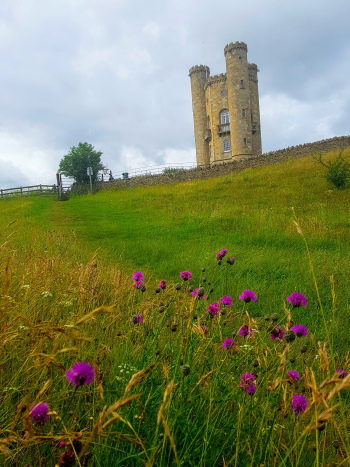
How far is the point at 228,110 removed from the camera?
40188 mm

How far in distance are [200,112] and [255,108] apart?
261 inches

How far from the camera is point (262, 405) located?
1.64 meters

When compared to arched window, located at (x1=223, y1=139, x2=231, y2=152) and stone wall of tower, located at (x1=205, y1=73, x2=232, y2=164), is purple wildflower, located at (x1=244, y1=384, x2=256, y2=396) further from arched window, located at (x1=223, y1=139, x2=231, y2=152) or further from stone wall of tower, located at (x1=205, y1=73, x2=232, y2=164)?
arched window, located at (x1=223, y1=139, x2=231, y2=152)

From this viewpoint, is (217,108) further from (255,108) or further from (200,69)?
(200,69)

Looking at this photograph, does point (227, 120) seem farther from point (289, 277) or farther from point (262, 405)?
point (262, 405)

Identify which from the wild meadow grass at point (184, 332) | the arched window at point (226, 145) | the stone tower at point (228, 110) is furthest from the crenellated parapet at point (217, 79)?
the wild meadow grass at point (184, 332)

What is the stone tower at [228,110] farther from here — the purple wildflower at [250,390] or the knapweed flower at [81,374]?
→ the knapweed flower at [81,374]

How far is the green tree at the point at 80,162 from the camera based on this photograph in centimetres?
4138

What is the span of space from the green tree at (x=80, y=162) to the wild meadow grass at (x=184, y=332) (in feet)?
75.7

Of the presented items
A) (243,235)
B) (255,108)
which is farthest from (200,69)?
(243,235)

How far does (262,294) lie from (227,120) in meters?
38.1

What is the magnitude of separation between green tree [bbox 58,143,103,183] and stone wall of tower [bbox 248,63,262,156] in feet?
57.9

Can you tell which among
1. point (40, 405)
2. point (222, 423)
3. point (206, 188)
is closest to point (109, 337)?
point (222, 423)

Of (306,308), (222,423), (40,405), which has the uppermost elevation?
(40,405)
